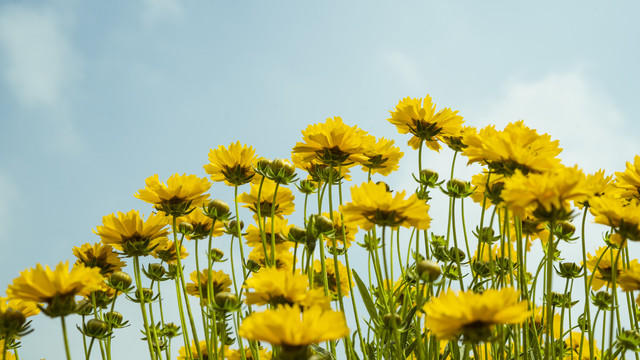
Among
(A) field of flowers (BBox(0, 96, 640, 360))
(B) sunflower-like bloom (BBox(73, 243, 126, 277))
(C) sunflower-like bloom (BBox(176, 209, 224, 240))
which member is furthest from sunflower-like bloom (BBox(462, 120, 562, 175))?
(B) sunflower-like bloom (BBox(73, 243, 126, 277))

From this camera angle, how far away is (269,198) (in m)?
1.75

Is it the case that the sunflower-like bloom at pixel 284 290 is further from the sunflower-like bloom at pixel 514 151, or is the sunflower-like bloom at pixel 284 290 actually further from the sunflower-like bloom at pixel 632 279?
the sunflower-like bloom at pixel 632 279

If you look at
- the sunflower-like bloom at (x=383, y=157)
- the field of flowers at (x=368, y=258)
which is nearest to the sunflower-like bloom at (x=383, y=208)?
the field of flowers at (x=368, y=258)

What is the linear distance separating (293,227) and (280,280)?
637 millimetres

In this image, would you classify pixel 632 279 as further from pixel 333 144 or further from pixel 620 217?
pixel 333 144

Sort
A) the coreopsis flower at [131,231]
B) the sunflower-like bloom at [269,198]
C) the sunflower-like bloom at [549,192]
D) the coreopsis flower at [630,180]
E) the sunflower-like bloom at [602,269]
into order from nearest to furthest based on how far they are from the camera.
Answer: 1. the sunflower-like bloom at [549,192]
2. the coreopsis flower at [131,231]
3. the coreopsis flower at [630,180]
4. the sunflower-like bloom at [269,198]
5. the sunflower-like bloom at [602,269]

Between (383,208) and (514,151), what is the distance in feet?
1.06

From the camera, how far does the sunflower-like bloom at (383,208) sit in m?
1.00

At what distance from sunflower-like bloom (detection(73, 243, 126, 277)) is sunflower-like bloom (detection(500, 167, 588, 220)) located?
3.74 ft

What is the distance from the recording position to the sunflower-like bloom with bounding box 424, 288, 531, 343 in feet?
2.57

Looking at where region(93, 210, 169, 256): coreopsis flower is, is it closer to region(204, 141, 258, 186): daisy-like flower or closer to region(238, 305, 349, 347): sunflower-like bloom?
region(204, 141, 258, 186): daisy-like flower

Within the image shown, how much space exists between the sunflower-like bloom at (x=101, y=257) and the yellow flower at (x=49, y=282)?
594 mm

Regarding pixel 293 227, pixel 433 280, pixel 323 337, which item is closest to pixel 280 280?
pixel 323 337

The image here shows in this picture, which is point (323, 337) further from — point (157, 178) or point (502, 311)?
point (157, 178)
